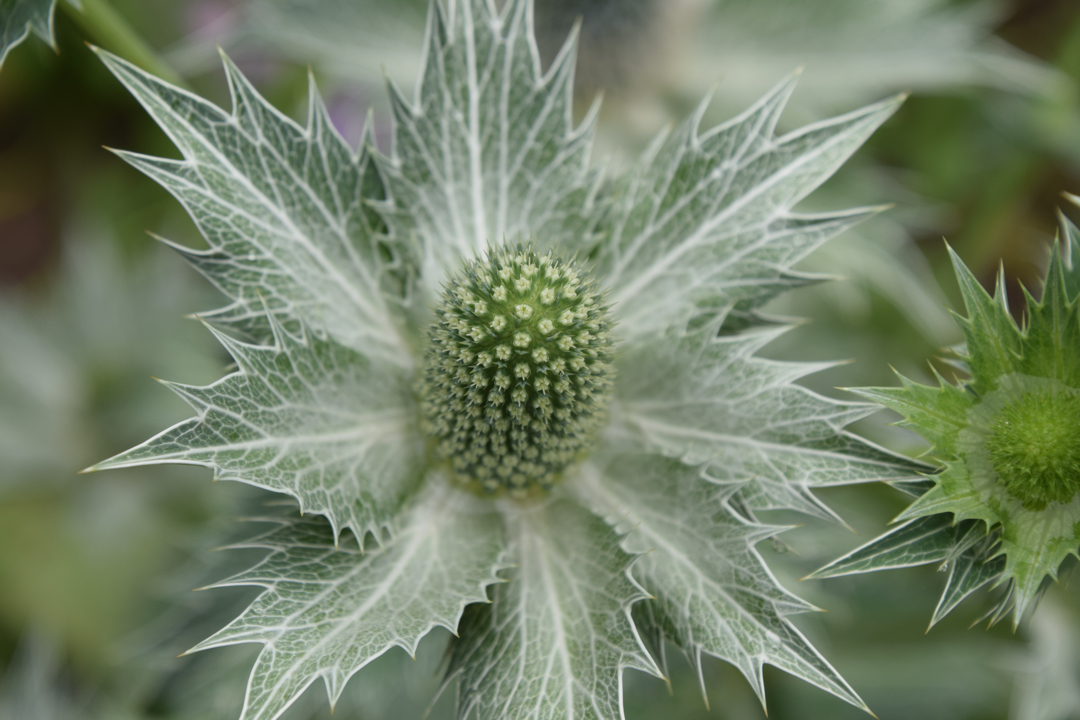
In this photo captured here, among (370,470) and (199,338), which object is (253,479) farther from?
(199,338)

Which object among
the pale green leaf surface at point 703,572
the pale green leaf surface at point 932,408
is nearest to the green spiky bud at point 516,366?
the pale green leaf surface at point 703,572

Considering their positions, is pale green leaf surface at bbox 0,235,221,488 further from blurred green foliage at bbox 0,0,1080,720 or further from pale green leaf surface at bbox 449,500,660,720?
pale green leaf surface at bbox 449,500,660,720

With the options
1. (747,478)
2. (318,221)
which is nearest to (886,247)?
(747,478)

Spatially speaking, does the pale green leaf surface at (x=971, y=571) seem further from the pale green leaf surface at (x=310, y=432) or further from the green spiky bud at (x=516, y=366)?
the pale green leaf surface at (x=310, y=432)

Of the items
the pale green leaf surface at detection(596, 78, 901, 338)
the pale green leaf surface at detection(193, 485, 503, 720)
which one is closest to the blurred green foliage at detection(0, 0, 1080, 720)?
the pale green leaf surface at detection(193, 485, 503, 720)

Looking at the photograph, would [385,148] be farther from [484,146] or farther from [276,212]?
[276,212]
